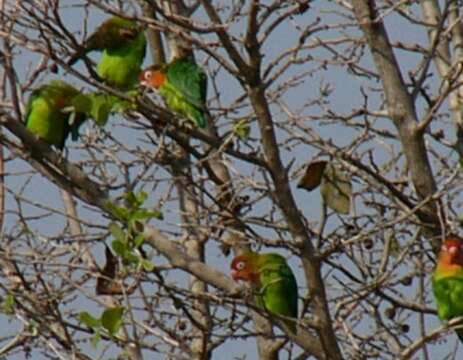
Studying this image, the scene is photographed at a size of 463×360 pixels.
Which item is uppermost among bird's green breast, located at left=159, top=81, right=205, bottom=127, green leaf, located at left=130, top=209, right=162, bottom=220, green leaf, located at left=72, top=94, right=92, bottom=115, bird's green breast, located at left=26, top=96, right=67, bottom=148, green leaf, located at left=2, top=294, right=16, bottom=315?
bird's green breast, located at left=159, top=81, right=205, bottom=127

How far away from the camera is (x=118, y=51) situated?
5.74 m

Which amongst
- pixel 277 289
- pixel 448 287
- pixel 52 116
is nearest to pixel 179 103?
pixel 52 116

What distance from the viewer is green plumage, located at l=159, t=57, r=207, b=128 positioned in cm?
567

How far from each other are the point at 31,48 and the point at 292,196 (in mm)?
997

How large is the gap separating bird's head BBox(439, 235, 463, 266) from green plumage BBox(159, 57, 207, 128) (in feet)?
3.87

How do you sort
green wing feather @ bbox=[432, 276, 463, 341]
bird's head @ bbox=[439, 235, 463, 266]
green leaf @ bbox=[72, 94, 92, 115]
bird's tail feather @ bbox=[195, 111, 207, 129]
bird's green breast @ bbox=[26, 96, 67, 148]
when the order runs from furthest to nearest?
bird's green breast @ bbox=[26, 96, 67, 148] < bird's tail feather @ bbox=[195, 111, 207, 129] < green wing feather @ bbox=[432, 276, 463, 341] < bird's head @ bbox=[439, 235, 463, 266] < green leaf @ bbox=[72, 94, 92, 115]

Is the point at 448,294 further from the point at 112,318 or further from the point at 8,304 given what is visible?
the point at 112,318

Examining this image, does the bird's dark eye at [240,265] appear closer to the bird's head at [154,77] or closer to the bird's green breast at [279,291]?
the bird's green breast at [279,291]

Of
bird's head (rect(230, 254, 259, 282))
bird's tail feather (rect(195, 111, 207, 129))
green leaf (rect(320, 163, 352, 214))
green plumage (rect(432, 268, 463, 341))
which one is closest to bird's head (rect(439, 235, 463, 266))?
green plumage (rect(432, 268, 463, 341))

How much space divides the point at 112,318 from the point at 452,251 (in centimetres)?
167

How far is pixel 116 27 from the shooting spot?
5.84 meters

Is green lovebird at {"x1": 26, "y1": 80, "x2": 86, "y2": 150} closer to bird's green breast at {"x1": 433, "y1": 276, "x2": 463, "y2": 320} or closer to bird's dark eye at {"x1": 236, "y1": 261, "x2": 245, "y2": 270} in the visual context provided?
bird's dark eye at {"x1": 236, "y1": 261, "x2": 245, "y2": 270}

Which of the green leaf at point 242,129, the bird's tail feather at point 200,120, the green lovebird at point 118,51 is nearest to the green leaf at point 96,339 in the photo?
the green leaf at point 242,129

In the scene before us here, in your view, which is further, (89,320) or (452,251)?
(452,251)
